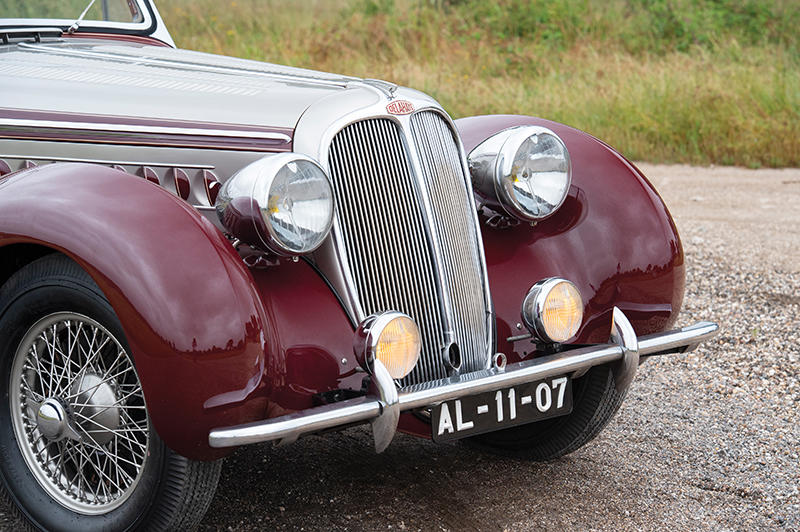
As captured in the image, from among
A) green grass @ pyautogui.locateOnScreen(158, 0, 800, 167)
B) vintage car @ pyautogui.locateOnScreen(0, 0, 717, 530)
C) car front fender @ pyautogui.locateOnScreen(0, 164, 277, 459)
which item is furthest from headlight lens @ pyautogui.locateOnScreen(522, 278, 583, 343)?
green grass @ pyautogui.locateOnScreen(158, 0, 800, 167)

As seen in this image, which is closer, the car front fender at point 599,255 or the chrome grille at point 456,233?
the chrome grille at point 456,233

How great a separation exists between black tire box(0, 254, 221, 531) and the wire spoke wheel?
1cm

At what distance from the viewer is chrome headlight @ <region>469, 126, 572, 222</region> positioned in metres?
2.95

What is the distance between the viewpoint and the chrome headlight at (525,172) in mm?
2945

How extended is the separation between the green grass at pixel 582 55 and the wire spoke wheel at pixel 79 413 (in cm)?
807

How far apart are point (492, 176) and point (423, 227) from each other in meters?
0.34

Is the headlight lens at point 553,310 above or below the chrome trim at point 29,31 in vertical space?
below

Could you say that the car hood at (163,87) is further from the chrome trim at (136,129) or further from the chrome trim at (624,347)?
the chrome trim at (624,347)

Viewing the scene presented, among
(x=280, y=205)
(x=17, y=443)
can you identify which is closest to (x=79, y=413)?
(x=17, y=443)

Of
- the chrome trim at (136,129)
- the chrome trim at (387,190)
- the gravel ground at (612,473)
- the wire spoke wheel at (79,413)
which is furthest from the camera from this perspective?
the gravel ground at (612,473)

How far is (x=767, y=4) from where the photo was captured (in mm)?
14523

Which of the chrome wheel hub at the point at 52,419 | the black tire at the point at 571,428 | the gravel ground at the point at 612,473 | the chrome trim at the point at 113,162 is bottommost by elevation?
the gravel ground at the point at 612,473

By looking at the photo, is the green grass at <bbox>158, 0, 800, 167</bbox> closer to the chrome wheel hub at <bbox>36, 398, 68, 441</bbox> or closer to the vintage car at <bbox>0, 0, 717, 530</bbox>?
the vintage car at <bbox>0, 0, 717, 530</bbox>

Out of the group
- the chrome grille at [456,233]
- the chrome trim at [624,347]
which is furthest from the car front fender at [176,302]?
the chrome trim at [624,347]
